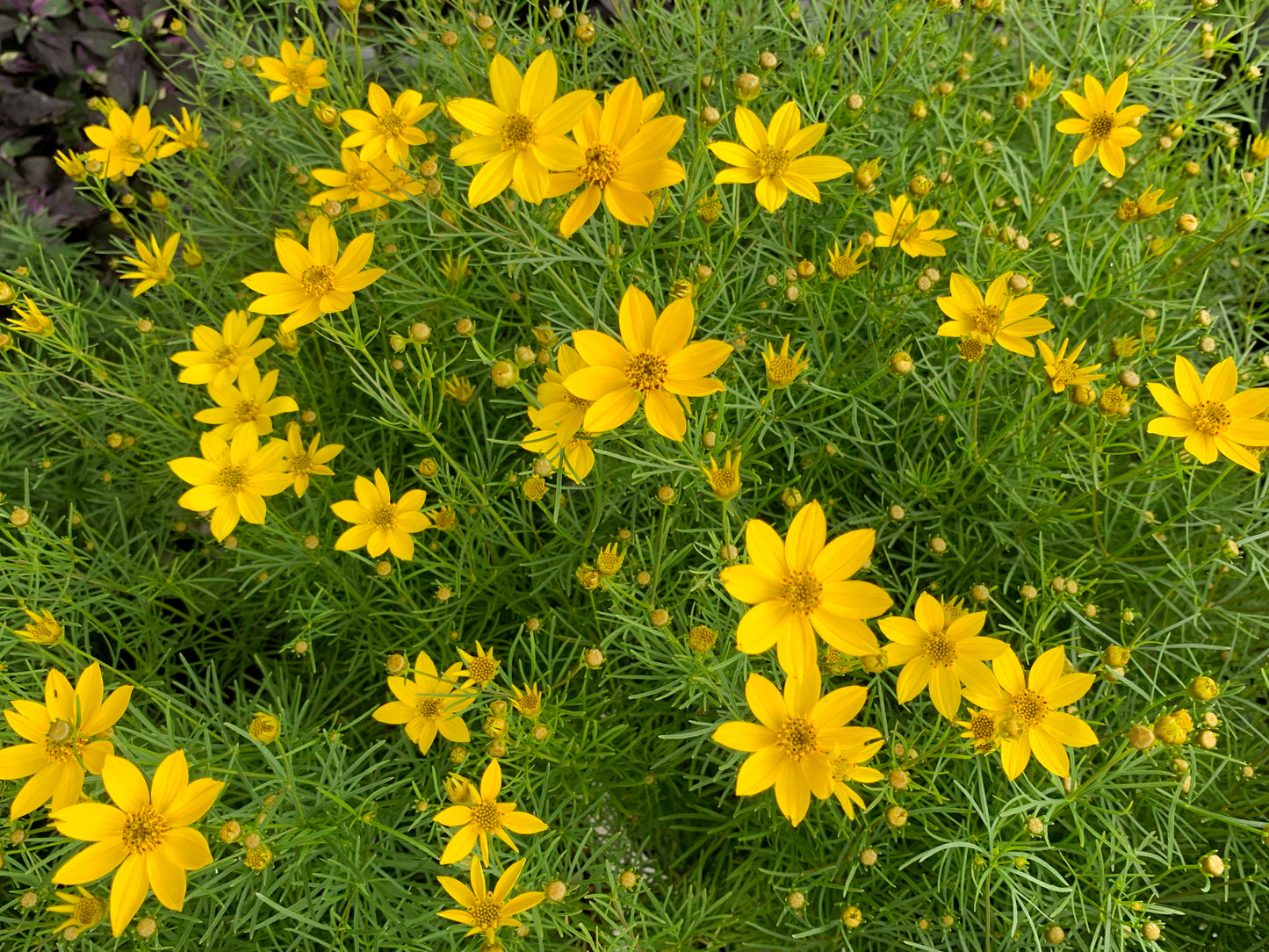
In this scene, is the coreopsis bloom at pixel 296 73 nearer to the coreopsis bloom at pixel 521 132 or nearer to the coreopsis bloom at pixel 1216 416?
the coreopsis bloom at pixel 521 132

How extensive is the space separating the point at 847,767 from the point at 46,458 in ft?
4.64

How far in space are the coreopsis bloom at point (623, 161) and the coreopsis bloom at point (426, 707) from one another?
556 millimetres

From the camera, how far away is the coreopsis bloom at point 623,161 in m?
0.85

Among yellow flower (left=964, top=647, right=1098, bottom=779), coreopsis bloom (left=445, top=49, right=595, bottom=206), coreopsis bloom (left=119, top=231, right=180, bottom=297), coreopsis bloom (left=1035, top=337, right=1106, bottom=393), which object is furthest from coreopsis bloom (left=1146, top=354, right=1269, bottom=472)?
coreopsis bloom (left=119, top=231, right=180, bottom=297)

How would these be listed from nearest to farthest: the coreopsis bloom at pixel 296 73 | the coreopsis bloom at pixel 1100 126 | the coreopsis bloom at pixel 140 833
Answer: the coreopsis bloom at pixel 140 833 < the coreopsis bloom at pixel 1100 126 < the coreopsis bloom at pixel 296 73

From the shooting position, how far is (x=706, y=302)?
1.17 metres

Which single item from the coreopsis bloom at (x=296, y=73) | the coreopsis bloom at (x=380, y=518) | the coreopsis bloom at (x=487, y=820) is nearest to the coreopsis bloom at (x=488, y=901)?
the coreopsis bloom at (x=487, y=820)

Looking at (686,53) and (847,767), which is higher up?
(686,53)

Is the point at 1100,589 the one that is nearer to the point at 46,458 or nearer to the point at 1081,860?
the point at 1081,860

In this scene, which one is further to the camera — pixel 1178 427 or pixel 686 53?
pixel 686 53

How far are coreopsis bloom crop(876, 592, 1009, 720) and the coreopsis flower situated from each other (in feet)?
2.75

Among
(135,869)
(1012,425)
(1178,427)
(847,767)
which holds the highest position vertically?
(1178,427)

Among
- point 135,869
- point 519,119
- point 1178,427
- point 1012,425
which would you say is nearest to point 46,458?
point 135,869

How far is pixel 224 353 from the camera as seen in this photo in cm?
121
